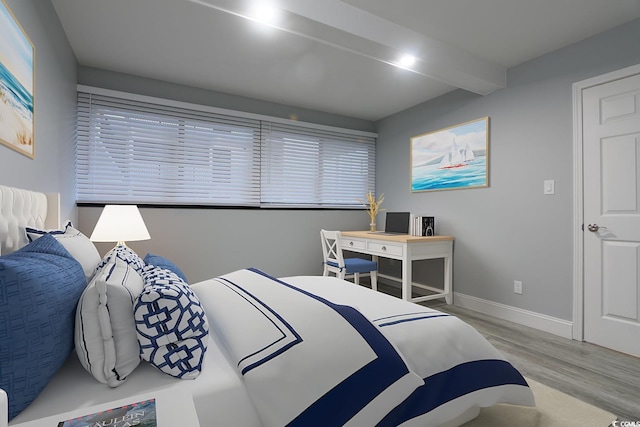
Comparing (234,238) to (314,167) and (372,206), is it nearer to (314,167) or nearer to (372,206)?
(314,167)

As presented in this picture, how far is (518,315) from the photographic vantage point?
3.06m

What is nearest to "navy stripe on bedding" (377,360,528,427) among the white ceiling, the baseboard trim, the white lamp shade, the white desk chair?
the baseboard trim

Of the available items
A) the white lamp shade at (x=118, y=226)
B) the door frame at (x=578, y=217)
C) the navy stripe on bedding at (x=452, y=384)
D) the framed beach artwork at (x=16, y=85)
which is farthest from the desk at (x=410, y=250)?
the framed beach artwork at (x=16, y=85)

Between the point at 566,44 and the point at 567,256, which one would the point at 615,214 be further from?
the point at 566,44

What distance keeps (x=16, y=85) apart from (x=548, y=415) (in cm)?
315

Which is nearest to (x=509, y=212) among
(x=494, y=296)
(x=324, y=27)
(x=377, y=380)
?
(x=494, y=296)

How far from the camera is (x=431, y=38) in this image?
2.65 metres

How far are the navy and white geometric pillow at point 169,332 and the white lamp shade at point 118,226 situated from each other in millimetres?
1936

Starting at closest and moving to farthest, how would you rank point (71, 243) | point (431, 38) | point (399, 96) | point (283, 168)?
1. point (71, 243)
2. point (431, 38)
3. point (399, 96)
4. point (283, 168)

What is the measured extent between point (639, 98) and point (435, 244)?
1.99m

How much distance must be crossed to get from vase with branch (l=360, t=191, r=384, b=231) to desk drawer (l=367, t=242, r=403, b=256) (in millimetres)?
632

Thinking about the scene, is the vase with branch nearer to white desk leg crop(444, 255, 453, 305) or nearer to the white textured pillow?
white desk leg crop(444, 255, 453, 305)

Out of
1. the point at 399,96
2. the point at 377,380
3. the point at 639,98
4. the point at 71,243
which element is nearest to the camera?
the point at 377,380

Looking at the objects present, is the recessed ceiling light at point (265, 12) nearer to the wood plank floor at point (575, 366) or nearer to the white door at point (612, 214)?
the white door at point (612, 214)
